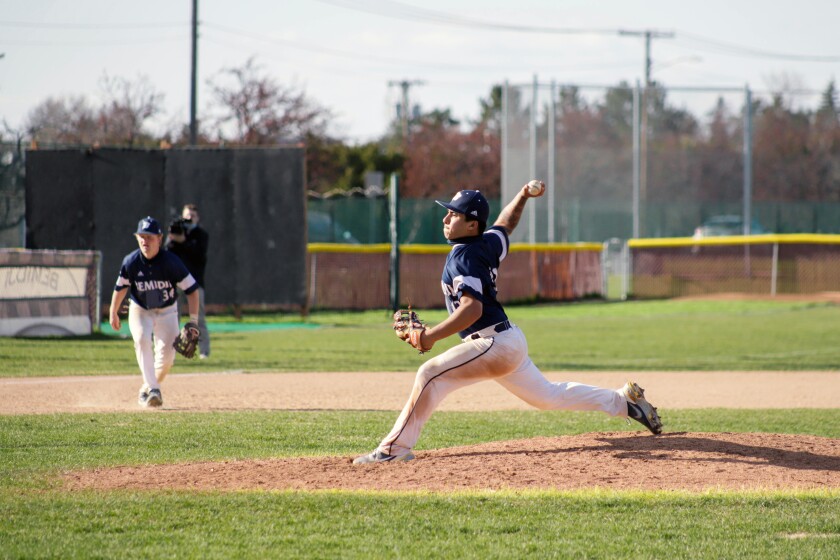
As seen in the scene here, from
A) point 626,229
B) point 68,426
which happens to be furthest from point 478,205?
→ point 626,229

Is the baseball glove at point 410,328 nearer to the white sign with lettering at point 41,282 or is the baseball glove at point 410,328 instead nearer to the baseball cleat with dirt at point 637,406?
the baseball cleat with dirt at point 637,406

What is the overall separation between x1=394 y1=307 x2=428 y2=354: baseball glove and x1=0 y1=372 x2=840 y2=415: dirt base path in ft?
12.8

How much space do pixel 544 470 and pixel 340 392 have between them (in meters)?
5.26

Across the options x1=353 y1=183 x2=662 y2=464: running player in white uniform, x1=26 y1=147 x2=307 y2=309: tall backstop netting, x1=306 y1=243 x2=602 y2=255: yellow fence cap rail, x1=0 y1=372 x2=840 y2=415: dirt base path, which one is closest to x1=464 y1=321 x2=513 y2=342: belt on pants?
x1=353 y1=183 x2=662 y2=464: running player in white uniform

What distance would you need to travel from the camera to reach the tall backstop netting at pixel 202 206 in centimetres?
1944

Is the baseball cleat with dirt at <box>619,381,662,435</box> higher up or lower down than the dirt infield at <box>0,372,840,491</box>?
higher up

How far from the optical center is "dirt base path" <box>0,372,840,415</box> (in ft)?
32.6

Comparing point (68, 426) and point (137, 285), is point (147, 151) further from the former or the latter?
point (68, 426)

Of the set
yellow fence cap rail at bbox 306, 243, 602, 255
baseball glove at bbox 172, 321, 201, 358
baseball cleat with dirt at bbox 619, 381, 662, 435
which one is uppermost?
yellow fence cap rail at bbox 306, 243, 602, 255

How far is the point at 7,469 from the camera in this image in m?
6.29

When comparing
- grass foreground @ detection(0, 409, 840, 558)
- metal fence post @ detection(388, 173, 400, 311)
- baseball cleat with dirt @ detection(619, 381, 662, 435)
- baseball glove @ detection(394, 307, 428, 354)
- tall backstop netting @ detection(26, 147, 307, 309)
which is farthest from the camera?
metal fence post @ detection(388, 173, 400, 311)

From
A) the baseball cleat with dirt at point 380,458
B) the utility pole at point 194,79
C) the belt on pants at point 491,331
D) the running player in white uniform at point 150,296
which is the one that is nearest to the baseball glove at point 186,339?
the running player in white uniform at point 150,296

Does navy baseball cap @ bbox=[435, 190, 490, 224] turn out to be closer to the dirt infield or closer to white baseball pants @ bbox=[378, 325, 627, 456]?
white baseball pants @ bbox=[378, 325, 627, 456]

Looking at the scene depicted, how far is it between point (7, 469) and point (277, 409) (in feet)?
11.7
